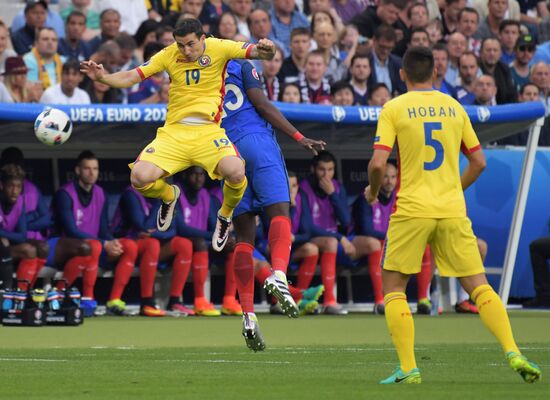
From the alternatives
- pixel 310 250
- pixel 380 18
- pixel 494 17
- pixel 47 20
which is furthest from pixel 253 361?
pixel 494 17

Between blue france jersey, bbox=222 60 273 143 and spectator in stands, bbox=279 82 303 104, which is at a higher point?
spectator in stands, bbox=279 82 303 104

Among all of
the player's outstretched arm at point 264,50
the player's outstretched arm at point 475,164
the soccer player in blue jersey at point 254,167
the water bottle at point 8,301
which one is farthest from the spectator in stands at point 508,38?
the player's outstretched arm at point 475,164

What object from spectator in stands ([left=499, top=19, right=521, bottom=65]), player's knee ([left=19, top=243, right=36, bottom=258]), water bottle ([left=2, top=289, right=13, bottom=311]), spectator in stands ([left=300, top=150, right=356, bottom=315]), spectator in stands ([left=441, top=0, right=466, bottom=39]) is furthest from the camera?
spectator in stands ([left=441, top=0, right=466, bottom=39])

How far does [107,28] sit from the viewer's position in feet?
60.2

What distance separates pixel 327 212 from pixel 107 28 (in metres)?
3.77

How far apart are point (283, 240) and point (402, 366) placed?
2.90 metres

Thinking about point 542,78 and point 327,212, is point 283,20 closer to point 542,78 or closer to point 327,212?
point 327,212

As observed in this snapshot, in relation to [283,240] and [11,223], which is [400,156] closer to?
[283,240]

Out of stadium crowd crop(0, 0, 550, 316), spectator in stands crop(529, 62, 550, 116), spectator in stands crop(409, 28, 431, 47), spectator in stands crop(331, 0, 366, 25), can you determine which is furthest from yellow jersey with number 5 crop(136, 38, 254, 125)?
spectator in stands crop(331, 0, 366, 25)

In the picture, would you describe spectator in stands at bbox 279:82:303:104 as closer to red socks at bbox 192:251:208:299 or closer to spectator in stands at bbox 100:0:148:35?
red socks at bbox 192:251:208:299

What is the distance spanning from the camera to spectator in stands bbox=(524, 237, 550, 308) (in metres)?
18.1

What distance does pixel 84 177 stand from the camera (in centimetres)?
1692

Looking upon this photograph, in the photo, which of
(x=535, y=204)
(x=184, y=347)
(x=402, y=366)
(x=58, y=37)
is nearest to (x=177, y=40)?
(x=184, y=347)

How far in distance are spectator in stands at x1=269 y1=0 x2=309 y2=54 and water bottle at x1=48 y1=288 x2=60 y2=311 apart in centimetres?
679
